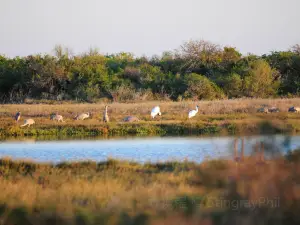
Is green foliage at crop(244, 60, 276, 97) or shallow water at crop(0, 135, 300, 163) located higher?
green foliage at crop(244, 60, 276, 97)

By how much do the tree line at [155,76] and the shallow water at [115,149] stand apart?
17139mm

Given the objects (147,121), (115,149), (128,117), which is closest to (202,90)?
(147,121)

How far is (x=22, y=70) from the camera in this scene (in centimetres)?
4462

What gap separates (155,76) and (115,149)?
25.3 m

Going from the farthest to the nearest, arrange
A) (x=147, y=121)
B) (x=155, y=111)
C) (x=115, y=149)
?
(x=155, y=111) → (x=147, y=121) → (x=115, y=149)

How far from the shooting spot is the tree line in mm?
37938

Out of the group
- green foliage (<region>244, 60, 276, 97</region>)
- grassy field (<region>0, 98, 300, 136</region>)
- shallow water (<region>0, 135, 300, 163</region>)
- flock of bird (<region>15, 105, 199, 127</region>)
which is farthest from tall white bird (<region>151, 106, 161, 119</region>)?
green foliage (<region>244, 60, 276, 97</region>)

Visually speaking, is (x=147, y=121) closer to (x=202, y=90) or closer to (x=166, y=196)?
(x=202, y=90)

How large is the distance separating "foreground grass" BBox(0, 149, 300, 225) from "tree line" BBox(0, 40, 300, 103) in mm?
26785

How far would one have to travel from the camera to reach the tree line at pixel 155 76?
37938 mm

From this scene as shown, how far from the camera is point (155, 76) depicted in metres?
42.0

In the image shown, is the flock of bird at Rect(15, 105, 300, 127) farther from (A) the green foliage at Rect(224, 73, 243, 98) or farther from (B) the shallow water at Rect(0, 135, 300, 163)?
(A) the green foliage at Rect(224, 73, 243, 98)

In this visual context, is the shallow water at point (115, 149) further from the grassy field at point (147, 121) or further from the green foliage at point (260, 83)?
the green foliage at point (260, 83)

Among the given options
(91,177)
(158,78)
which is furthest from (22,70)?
(91,177)
